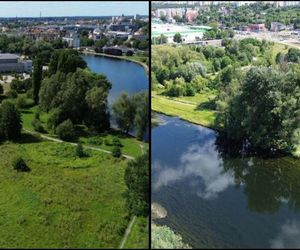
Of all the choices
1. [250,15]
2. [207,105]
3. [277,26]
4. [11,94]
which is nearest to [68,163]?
[11,94]

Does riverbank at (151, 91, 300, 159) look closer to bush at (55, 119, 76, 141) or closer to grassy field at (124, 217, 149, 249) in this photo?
bush at (55, 119, 76, 141)

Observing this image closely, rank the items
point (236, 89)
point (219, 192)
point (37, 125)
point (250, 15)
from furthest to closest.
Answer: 1. point (250, 15)
2. point (236, 89)
3. point (219, 192)
4. point (37, 125)

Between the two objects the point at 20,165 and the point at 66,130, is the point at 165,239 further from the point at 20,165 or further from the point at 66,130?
the point at 20,165

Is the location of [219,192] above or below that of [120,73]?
below

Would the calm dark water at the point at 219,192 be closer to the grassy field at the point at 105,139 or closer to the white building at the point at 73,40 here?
the grassy field at the point at 105,139

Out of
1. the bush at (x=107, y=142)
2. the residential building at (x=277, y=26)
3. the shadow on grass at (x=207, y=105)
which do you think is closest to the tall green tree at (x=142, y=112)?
the bush at (x=107, y=142)

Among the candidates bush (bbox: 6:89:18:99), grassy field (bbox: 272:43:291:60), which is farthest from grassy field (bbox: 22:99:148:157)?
grassy field (bbox: 272:43:291:60)
